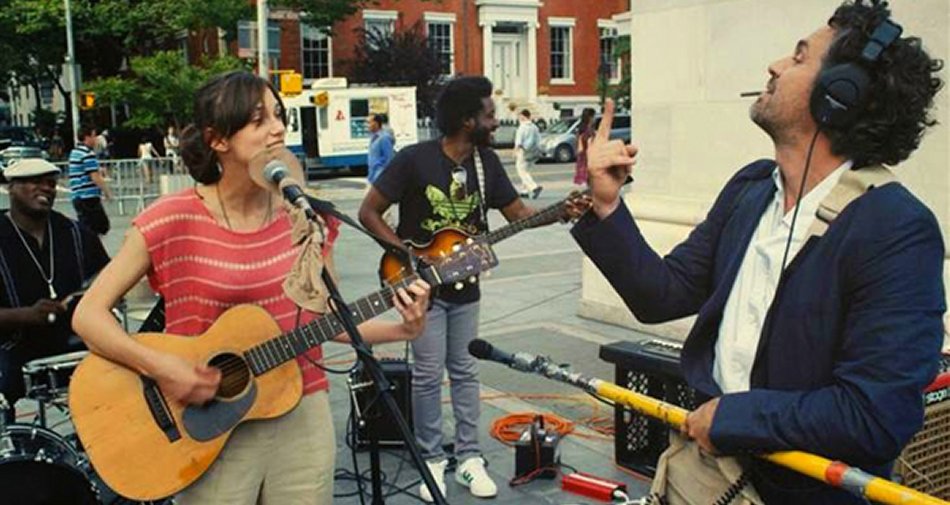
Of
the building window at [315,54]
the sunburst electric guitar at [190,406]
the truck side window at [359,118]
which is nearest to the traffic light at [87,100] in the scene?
the truck side window at [359,118]

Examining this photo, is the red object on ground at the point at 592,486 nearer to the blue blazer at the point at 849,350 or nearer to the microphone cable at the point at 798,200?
the blue blazer at the point at 849,350

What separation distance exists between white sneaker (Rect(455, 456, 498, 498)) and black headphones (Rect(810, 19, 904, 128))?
3292mm

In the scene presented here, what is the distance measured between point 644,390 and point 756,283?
115 inches

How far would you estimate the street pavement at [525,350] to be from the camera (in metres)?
5.17

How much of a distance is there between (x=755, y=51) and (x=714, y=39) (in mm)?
455

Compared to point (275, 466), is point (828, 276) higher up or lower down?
higher up

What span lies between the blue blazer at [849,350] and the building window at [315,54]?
3990 centimetres

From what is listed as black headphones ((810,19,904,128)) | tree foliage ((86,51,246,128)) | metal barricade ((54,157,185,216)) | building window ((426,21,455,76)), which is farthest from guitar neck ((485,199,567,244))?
building window ((426,21,455,76))

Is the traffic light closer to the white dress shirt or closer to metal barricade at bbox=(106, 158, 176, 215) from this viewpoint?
metal barricade at bbox=(106, 158, 176, 215)

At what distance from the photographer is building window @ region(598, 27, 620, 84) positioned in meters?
47.8

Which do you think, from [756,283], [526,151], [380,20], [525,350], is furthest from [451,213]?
[380,20]

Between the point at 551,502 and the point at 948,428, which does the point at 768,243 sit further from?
the point at 551,502

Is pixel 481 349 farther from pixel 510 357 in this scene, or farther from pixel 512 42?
pixel 512 42

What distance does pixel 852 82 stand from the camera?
2.00 meters
